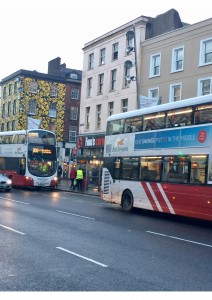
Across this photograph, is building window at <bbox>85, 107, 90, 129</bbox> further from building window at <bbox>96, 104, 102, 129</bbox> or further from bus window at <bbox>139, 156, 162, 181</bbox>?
bus window at <bbox>139, 156, 162, 181</bbox>

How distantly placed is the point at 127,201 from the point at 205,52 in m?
14.6

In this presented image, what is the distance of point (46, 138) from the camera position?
3147 centimetres

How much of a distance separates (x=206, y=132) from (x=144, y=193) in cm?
434

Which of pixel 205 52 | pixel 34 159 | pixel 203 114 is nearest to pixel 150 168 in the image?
pixel 203 114

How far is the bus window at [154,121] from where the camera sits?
16.9 metres

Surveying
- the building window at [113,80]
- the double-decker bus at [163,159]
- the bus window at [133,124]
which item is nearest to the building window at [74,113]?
the building window at [113,80]

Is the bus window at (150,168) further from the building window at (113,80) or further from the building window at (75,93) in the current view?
the building window at (75,93)

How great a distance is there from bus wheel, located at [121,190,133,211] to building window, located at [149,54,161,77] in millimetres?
16173

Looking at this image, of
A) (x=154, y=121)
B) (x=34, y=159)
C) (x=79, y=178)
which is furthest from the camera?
(x=79, y=178)

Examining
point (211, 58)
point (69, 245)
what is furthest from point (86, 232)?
point (211, 58)

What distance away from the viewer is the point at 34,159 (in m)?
31.1

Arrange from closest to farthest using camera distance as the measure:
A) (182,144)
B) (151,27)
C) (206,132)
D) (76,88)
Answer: (206,132), (182,144), (151,27), (76,88)

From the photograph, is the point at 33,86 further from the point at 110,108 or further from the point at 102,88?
the point at 110,108
